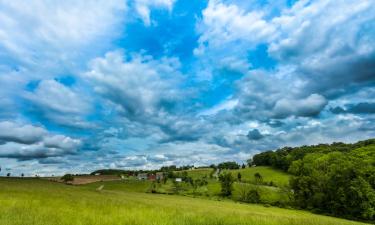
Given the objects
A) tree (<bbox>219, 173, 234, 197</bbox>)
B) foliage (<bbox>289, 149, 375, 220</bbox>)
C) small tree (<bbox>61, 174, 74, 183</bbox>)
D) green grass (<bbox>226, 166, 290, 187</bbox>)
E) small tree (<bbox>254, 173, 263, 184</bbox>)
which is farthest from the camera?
small tree (<bbox>254, 173, 263, 184</bbox>)

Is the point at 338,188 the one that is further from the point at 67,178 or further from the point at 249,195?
the point at 67,178

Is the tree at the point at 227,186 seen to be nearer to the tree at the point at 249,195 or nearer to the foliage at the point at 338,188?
the tree at the point at 249,195

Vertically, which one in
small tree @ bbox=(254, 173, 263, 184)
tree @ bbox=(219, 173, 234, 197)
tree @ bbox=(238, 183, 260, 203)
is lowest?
tree @ bbox=(238, 183, 260, 203)

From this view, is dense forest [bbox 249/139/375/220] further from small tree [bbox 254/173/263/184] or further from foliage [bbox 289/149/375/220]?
small tree [bbox 254/173/263/184]

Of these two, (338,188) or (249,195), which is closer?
(338,188)

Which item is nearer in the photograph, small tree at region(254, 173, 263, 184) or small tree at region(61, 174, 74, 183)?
small tree at region(61, 174, 74, 183)

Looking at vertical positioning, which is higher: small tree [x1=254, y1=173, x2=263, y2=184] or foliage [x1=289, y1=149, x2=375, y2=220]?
small tree [x1=254, y1=173, x2=263, y2=184]

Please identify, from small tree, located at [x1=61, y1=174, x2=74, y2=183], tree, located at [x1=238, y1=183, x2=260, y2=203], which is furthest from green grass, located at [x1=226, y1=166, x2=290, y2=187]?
small tree, located at [x1=61, y1=174, x2=74, y2=183]

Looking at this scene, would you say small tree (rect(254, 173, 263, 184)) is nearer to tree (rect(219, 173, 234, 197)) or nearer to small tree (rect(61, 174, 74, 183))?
tree (rect(219, 173, 234, 197))

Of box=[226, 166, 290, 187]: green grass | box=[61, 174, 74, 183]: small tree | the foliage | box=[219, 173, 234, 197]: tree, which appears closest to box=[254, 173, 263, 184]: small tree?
box=[226, 166, 290, 187]: green grass

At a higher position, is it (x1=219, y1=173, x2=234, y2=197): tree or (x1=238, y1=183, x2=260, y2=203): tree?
(x1=219, y1=173, x2=234, y2=197): tree

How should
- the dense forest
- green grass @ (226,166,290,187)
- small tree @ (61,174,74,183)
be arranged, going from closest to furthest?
the dense forest
small tree @ (61,174,74,183)
green grass @ (226,166,290,187)

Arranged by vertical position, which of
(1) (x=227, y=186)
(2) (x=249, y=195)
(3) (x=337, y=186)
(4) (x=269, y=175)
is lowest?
(2) (x=249, y=195)

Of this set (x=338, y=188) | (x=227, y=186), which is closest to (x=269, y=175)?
(x=227, y=186)
